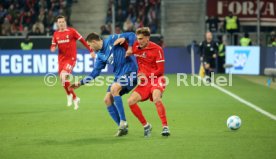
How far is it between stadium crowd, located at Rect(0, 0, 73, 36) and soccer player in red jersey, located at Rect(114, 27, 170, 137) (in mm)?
19694

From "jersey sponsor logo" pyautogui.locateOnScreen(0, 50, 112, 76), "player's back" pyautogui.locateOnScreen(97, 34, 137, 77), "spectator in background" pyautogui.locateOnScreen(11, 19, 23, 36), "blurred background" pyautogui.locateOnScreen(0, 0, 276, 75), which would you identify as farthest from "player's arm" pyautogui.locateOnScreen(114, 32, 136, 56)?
"spectator in background" pyautogui.locateOnScreen(11, 19, 23, 36)

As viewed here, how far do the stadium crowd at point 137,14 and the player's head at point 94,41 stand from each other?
65.6 ft

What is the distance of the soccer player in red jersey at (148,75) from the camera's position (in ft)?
38.3

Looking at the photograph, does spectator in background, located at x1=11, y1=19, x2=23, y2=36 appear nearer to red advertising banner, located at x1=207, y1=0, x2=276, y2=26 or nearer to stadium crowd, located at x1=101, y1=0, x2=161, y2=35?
stadium crowd, located at x1=101, y1=0, x2=161, y2=35

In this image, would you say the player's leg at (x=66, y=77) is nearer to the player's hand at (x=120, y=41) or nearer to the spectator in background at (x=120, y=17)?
the player's hand at (x=120, y=41)

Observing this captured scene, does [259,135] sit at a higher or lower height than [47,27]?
lower

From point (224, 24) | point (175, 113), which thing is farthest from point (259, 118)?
point (224, 24)

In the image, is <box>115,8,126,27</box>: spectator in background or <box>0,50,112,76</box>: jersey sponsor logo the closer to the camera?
<box>0,50,112,76</box>: jersey sponsor logo

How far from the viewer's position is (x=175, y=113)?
1567cm

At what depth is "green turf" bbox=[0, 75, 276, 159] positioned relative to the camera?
10383 mm

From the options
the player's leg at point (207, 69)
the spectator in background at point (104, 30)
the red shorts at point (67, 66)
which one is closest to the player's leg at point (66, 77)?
the red shorts at point (67, 66)

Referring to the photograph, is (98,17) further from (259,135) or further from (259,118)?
(259,135)

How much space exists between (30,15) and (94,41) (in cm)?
2126

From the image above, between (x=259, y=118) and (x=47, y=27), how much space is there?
1919 cm
